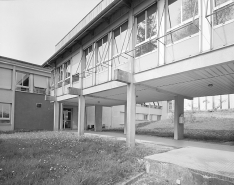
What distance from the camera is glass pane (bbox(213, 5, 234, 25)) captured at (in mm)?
5422

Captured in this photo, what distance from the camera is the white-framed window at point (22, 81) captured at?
746 inches

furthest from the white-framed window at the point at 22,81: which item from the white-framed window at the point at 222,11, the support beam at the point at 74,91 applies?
the white-framed window at the point at 222,11

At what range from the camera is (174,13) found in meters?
7.01

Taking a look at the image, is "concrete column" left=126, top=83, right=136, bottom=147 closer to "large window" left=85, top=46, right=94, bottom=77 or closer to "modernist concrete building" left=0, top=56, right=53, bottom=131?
"large window" left=85, top=46, right=94, bottom=77

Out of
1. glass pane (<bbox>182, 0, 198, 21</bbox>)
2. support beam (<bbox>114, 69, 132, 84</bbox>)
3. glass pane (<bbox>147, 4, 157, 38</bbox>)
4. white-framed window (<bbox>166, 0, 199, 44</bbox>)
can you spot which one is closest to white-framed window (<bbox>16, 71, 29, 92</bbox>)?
support beam (<bbox>114, 69, 132, 84</bbox>)

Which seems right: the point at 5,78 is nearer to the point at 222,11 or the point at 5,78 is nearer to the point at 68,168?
the point at 68,168

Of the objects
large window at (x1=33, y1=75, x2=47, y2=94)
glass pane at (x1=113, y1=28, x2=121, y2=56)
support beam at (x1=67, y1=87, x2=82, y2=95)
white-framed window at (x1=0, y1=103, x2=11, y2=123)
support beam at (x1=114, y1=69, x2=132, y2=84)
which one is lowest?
white-framed window at (x1=0, y1=103, x2=11, y2=123)

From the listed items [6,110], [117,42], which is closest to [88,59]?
[117,42]

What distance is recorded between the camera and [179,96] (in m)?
11.6

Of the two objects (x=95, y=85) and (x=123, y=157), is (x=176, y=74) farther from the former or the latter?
(x=95, y=85)

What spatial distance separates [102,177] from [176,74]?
4273 mm

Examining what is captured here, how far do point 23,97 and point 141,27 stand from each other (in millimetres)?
15242

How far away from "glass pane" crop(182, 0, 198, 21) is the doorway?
18044mm

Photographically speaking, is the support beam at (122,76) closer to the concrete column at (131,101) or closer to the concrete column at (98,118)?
the concrete column at (131,101)
